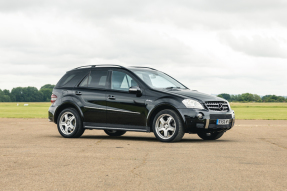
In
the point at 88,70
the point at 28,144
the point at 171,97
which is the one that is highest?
the point at 88,70

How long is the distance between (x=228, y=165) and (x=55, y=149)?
3.96 meters

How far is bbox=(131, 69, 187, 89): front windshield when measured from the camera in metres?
11.4

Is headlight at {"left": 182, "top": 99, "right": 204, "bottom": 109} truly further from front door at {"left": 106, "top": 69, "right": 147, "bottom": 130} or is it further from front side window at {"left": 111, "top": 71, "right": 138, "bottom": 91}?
front side window at {"left": 111, "top": 71, "right": 138, "bottom": 91}

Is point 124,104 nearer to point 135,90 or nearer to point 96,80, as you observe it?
point 135,90

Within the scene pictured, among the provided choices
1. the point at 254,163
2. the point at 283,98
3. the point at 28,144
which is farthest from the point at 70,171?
the point at 283,98

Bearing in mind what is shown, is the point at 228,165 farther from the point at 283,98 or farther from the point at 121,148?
the point at 283,98

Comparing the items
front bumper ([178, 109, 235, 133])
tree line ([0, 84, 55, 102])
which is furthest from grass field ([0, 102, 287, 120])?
tree line ([0, 84, 55, 102])

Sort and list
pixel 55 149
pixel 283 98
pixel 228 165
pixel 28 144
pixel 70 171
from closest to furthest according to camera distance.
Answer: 1. pixel 70 171
2. pixel 228 165
3. pixel 55 149
4. pixel 28 144
5. pixel 283 98

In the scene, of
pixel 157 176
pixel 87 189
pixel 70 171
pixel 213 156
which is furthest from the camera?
pixel 213 156

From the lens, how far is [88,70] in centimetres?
1223

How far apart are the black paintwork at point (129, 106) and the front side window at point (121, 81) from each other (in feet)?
0.32

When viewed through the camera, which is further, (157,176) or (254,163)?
(254,163)

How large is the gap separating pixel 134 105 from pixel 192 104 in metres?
1.51

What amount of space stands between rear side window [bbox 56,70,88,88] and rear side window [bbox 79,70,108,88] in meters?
0.20
